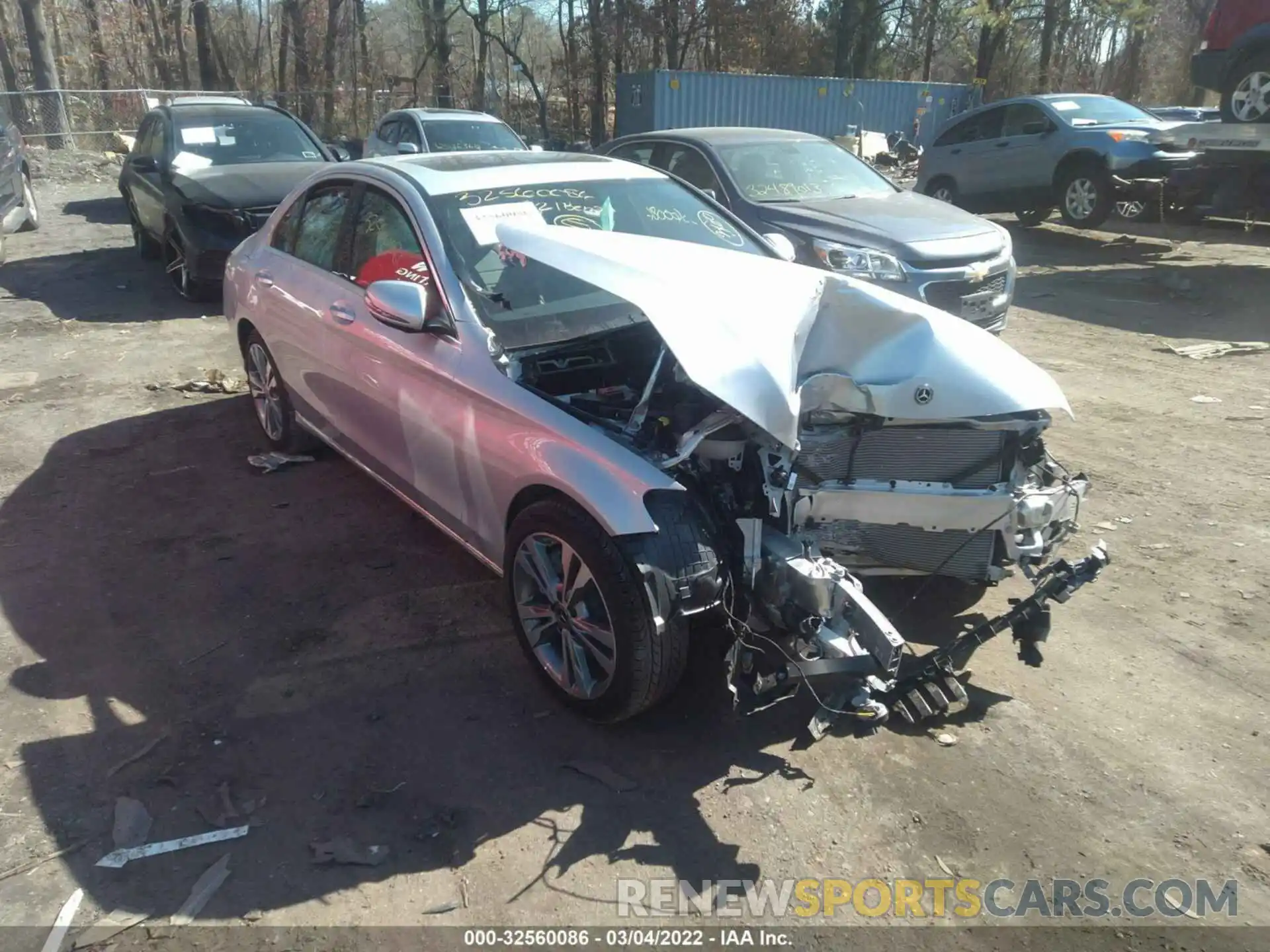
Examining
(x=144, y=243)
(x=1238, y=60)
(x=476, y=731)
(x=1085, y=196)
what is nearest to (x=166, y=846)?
(x=476, y=731)

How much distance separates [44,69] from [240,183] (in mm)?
17353

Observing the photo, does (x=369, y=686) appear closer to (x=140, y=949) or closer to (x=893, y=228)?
(x=140, y=949)

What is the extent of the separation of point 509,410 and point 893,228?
5.22m

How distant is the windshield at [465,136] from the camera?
13.1 meters

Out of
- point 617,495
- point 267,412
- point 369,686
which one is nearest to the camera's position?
point 617,495

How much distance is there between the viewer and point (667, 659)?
10.2 feet

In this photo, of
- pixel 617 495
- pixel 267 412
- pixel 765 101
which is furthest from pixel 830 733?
pixel 765 101

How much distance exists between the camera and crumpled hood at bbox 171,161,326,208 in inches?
374

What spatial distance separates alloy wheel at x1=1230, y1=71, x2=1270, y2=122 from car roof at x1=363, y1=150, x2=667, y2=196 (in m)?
9.31

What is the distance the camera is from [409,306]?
376 cm

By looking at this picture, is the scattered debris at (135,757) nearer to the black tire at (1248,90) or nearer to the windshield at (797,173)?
the windshield at (797,173)

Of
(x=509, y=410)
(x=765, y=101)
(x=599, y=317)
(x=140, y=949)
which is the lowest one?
(x=140, y=949)

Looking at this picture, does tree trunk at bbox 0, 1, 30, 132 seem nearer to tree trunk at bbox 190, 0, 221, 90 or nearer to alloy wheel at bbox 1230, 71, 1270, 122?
tree trunk at bbox 190, 0, 221, 90

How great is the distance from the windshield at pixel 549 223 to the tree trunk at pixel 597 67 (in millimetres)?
25204
